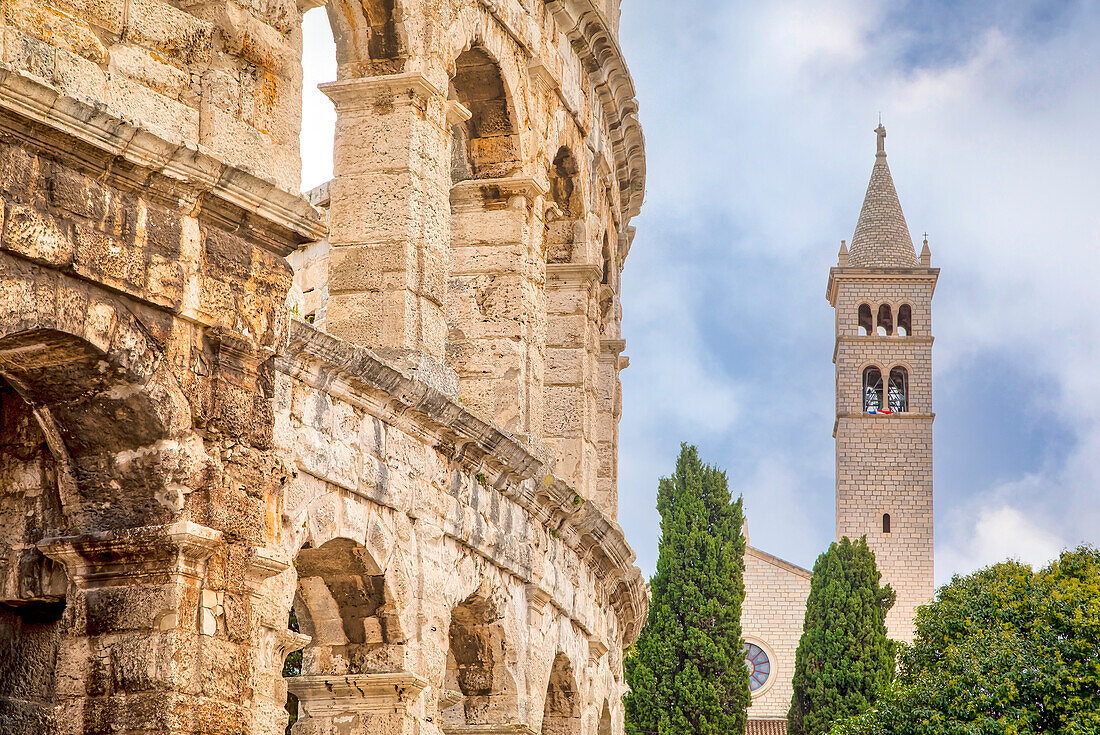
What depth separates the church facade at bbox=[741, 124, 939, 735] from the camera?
41.2 m

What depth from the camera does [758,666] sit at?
41000mm

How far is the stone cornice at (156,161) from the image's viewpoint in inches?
252

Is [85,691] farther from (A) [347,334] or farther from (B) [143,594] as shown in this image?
(A) [347,334]

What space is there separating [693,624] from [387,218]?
60.4 feet

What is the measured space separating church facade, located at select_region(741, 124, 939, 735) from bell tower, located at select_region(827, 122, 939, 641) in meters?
0.03

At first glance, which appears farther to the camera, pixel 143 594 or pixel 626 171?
pixel 626 171

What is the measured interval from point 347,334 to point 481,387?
225 centimetres

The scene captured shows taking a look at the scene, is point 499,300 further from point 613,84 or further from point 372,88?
point 613,84

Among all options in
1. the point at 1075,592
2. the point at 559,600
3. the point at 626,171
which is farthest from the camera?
the point at 1075,592

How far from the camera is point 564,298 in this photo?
15961 mm

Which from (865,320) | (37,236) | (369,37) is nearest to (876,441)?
(865,320)

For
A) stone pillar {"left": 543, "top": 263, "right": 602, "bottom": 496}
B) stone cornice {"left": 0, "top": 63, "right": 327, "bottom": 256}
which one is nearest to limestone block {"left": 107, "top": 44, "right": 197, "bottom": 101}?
stone cornice {"left": 0, "top": 63, "right": 327, "bottom": 256}

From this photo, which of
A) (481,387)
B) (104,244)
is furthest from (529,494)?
(104,244)

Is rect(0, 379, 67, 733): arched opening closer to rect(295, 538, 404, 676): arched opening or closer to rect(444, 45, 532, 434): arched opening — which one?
rect(295, 538, 404, 676): arched opening
